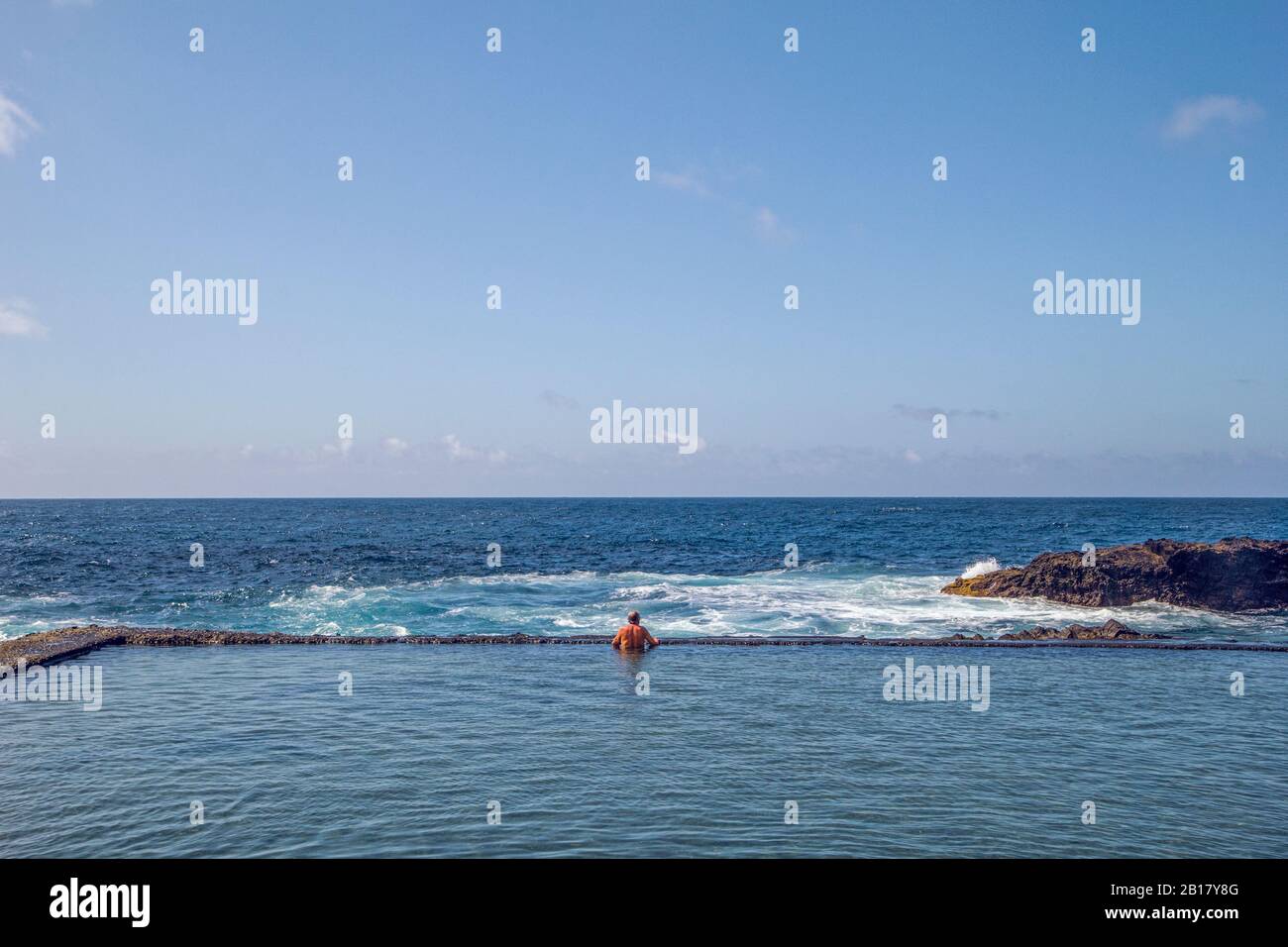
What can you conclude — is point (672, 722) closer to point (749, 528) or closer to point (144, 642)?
point (144, 642)

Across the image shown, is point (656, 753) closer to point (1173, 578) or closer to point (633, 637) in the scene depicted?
point (633, 637)

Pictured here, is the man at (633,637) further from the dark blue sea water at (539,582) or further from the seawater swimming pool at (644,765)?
the dark blue sea water at (539,582)

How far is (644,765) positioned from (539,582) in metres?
36.0

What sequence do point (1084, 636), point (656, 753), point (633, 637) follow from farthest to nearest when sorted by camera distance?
point (1084, 636) → point (633, 637) → point (656, 753)

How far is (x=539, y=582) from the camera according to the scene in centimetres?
4919

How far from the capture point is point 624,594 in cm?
4284

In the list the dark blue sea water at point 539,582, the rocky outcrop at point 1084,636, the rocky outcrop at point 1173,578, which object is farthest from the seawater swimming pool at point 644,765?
the rocky outcrop at point 1173,578

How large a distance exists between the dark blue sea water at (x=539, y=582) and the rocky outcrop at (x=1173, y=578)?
1700mm

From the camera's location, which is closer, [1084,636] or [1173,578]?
[1084,636]

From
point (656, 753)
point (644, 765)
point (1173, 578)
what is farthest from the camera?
point (1173, 578)

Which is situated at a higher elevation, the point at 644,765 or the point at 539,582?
the point at 644,765

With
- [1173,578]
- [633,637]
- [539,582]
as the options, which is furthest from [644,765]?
[539,582]

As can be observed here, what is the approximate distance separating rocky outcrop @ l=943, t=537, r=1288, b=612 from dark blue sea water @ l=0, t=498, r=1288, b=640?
1700 millimetres
